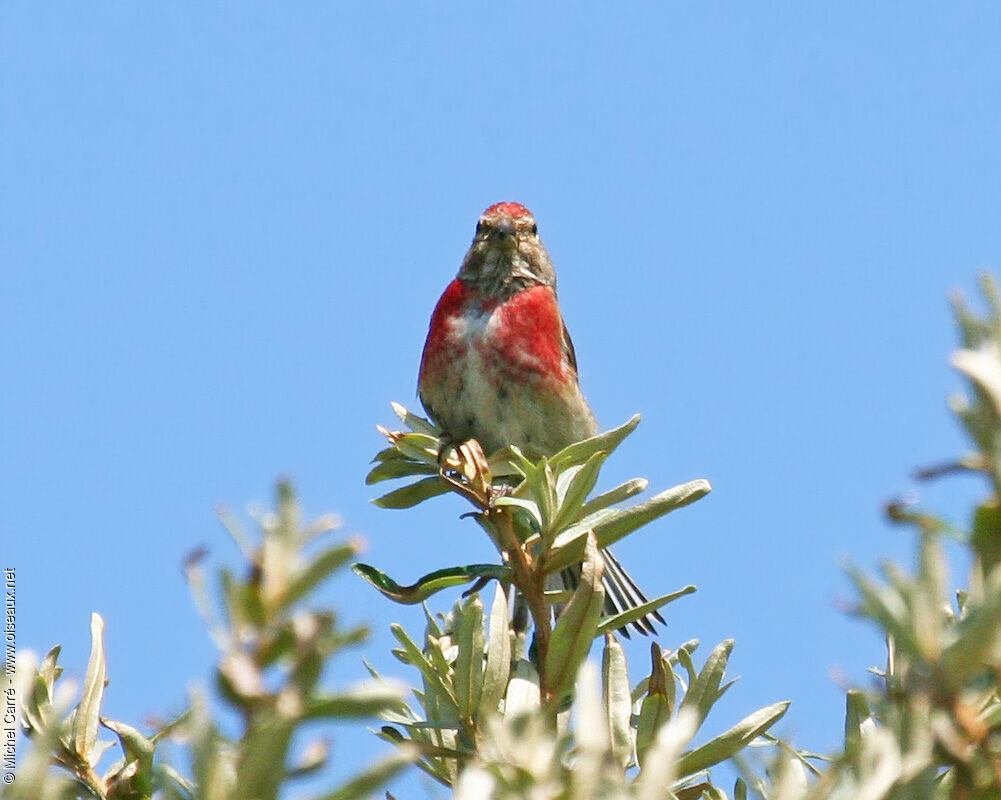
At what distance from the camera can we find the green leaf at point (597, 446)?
3.32m

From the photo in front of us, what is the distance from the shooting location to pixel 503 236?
24.0 feet

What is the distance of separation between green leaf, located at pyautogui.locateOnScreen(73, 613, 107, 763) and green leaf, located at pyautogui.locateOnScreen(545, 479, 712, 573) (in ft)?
3.14

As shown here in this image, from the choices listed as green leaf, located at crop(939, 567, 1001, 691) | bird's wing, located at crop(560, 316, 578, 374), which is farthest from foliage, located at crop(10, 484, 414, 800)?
bird's wing, located at crop(560, 316, 578, 374)

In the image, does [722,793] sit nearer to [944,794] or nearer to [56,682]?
[944,794]

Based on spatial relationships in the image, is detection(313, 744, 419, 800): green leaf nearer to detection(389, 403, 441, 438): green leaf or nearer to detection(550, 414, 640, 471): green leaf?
detection(550, 414, 640, 471): green leaf

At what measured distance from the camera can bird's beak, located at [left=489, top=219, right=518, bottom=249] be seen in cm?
730

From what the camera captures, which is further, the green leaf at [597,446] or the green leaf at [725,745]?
the green leaf at [597,446]

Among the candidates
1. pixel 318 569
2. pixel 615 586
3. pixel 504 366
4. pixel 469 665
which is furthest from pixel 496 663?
pixel 504 366

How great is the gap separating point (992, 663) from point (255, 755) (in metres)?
0.68

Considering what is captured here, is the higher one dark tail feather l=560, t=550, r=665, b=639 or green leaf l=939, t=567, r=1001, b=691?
dark tail feather l=560, t=550, r=665, b=639

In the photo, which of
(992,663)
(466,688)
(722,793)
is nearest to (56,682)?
(466,688)

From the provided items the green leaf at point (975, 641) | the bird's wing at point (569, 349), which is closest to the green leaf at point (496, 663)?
the green leaf at point (975, 641)

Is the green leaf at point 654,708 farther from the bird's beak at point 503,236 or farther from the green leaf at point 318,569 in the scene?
the bird's beak at point 503,236

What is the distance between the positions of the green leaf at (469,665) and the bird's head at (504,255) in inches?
171
